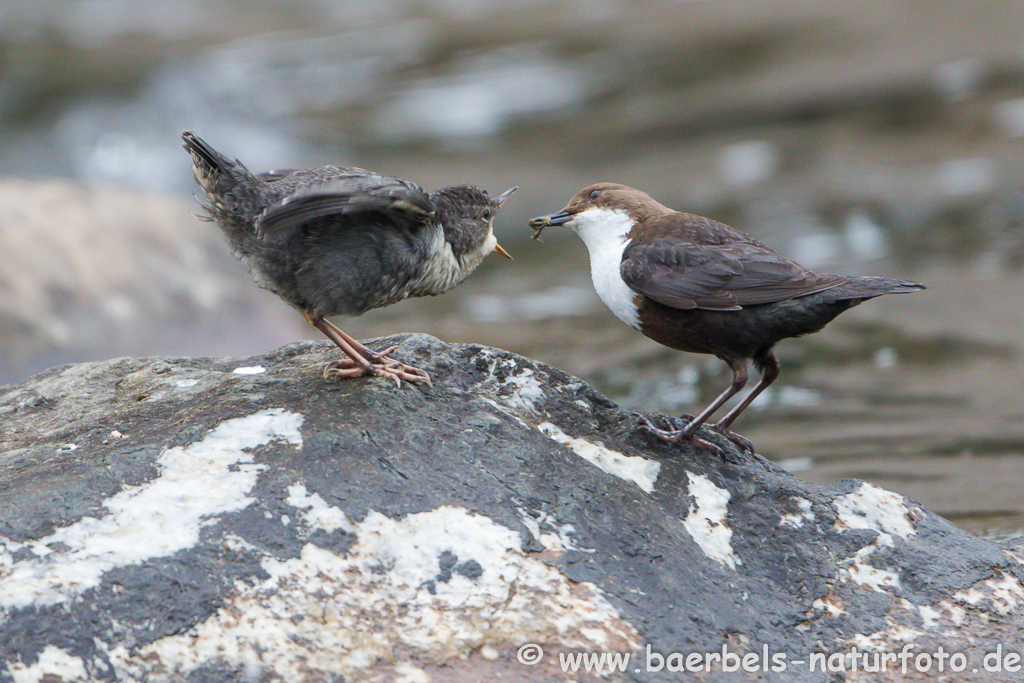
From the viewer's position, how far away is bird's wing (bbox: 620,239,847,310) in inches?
146

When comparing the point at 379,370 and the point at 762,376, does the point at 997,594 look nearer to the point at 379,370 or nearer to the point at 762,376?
the point at 762,376

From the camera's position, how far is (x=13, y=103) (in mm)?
12727

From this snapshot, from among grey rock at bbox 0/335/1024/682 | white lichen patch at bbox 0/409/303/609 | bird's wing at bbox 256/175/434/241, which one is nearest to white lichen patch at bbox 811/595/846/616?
grey rock at bbox 0/335/1024/682

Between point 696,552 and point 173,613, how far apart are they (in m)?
1.48

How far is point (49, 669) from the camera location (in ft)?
8.00

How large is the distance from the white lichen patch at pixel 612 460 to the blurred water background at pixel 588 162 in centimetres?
212

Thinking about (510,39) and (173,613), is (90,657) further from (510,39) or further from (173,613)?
(510,39)

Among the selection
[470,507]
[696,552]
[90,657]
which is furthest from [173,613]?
[696,552]

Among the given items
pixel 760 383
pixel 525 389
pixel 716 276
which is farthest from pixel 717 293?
pixel 525 389

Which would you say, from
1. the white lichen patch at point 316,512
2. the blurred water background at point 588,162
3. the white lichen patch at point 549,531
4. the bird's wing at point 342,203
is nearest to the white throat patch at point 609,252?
the bird's wing at point 342,203

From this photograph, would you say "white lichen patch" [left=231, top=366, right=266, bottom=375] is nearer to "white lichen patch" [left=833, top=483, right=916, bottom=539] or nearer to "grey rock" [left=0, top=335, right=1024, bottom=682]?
"grey rock" [left=0, top=335, right=1024, bottom=682]

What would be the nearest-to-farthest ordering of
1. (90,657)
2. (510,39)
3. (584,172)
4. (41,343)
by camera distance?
(90,657), (41,343), (584,172), (510,39)

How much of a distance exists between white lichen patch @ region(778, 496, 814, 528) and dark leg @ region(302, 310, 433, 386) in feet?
4.16

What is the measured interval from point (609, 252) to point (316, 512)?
1.82 meters
